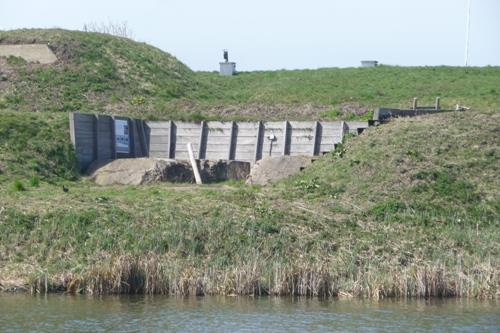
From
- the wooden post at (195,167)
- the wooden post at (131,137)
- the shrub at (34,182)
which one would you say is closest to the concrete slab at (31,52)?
the wooden post at (131,137)

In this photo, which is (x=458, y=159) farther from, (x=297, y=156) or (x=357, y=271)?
(x=357, y=271)

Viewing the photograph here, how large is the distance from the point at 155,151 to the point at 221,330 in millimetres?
20359

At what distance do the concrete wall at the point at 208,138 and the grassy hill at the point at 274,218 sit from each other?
3.19 feet

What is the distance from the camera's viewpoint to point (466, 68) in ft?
204

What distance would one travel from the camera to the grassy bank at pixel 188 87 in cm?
4622

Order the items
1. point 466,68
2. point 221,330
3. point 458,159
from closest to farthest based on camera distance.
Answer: point 221,330, point 458,159, point 466,68

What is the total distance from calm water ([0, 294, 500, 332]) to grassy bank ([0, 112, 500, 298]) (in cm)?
56

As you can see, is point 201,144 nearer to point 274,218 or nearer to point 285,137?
point 285,137

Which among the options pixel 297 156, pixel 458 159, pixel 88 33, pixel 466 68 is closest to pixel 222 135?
pixel 297 156

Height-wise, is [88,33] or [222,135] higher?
[88,33]

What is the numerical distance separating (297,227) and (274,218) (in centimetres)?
70

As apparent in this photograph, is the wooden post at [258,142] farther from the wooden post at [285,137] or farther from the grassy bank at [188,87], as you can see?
the grassy bank at [188,87]

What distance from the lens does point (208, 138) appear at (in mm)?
41562

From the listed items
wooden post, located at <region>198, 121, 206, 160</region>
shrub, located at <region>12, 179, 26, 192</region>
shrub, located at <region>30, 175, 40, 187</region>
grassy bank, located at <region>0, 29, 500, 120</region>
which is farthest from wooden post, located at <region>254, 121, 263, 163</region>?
shrub, located at <region>12, 179, 26, 192</region>
